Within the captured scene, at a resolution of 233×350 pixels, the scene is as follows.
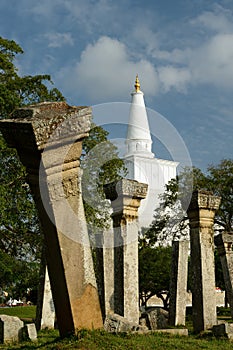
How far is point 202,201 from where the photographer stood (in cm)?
1248

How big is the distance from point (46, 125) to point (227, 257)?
29.5 feet

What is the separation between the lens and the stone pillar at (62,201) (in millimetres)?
7570

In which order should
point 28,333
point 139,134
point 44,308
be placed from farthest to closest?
point 139,134 < point 44,308 < point 28,333

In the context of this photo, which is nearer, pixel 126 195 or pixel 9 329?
pixel 9 329

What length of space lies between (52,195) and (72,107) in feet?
4.75

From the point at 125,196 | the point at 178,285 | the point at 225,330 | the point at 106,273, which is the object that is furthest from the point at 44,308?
the point at 225,330

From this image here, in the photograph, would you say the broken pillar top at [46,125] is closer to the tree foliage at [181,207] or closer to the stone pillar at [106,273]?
the stone pillar at [106,273]

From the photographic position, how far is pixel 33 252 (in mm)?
21594

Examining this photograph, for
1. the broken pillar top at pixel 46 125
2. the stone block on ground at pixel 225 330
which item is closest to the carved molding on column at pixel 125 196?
the stone block on ground at pixel 225 330

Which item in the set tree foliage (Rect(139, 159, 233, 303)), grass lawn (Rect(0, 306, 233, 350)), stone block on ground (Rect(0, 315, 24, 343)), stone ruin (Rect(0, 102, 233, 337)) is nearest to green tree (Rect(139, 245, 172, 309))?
tree foliage (Rect(139, 159, 233, 303))

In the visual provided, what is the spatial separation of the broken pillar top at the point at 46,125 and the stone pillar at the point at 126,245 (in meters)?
4.84

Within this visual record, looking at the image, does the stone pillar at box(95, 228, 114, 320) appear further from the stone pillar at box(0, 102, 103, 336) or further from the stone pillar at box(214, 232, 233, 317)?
the stone pillar at box(0, 102, 103, 336)

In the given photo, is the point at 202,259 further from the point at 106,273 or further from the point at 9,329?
→ the point at 9,329

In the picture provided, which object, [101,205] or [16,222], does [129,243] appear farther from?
[101,205]
